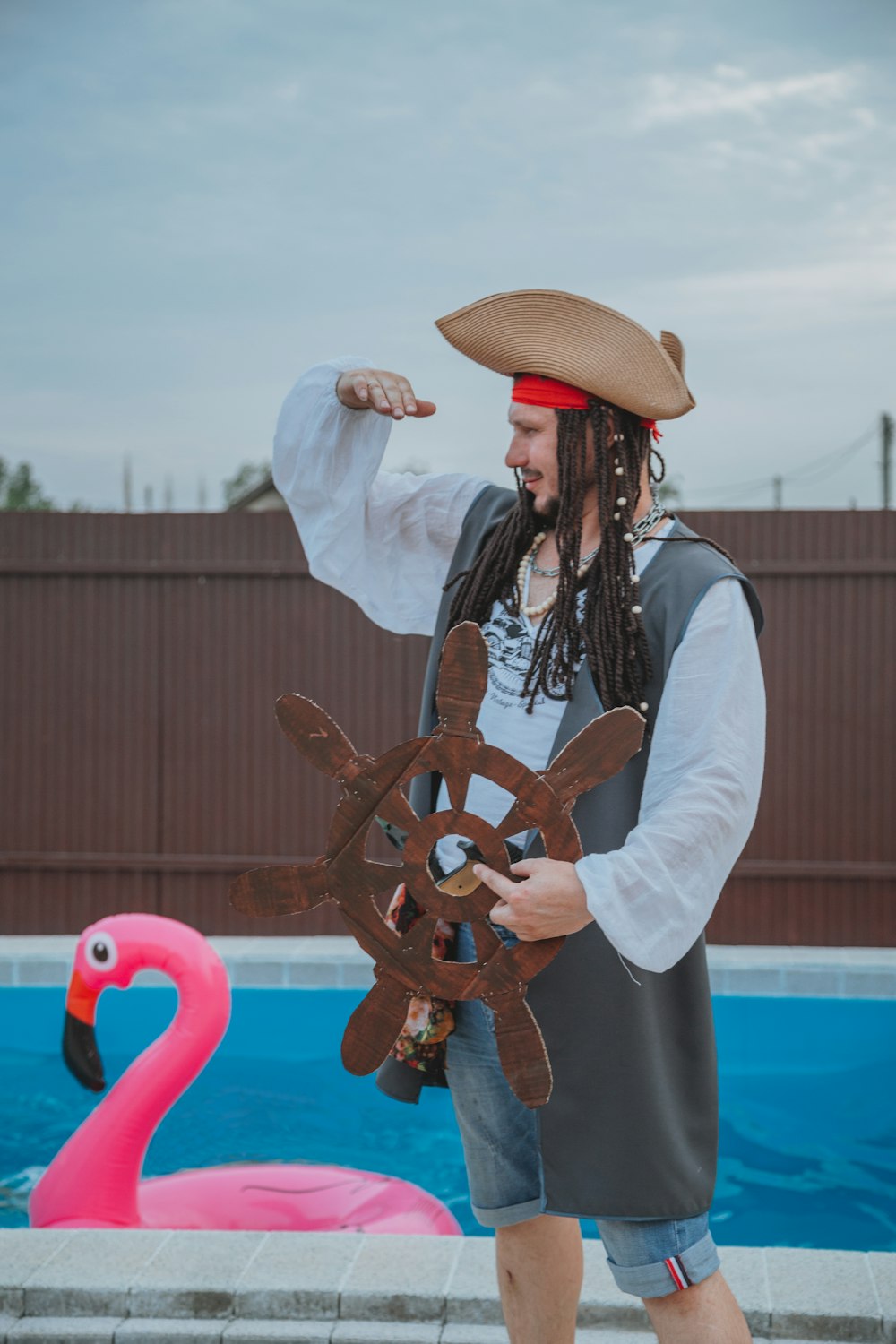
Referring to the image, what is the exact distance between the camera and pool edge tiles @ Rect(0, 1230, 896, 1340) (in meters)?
2.33

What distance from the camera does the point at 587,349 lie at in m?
1.61

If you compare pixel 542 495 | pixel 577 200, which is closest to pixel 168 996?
pixel 542 495

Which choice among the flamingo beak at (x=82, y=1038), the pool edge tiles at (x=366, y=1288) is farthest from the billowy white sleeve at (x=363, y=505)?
the flamingo beak at (x=82, y=1038)

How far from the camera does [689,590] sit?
1.55 m

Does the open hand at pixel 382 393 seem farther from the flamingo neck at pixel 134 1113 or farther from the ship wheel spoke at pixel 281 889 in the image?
the flamingo neck at pixel 134 1113

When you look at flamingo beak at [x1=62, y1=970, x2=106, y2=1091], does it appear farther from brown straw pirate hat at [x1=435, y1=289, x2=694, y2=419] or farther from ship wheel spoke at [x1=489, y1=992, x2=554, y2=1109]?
brown straw pirate hat at [x1=435, y1=289, x2=694, y2=419]

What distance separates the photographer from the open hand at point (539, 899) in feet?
4.63

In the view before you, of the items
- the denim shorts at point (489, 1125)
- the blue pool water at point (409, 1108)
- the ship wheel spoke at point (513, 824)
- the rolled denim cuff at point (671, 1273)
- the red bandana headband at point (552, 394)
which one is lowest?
the blue pool water at point (409, 1108)

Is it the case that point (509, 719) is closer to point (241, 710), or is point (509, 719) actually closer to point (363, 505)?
point (363, 505)

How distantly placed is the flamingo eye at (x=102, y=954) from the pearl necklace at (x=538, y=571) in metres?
1.89

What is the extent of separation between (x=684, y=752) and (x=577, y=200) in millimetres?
7218

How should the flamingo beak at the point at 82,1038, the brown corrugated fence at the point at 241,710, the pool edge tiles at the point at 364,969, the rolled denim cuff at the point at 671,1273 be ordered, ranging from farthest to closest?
the brown corrugated fence at the point at 241,710 → the pool edge tiles at the point at 364,969 → the flamingo beak at the point at 82,1038 → the rolled denim cuff at the point at 671,1273

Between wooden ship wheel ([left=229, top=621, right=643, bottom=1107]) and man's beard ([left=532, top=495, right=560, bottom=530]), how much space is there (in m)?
0.32

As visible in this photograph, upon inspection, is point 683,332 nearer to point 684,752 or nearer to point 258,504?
point 684,752
